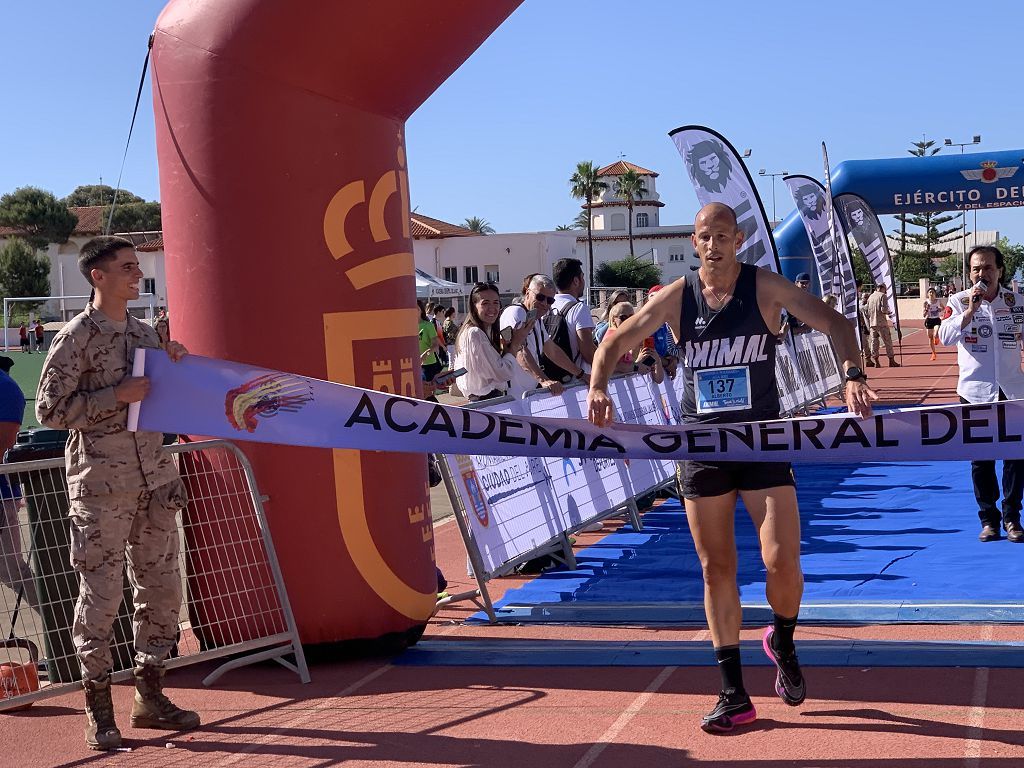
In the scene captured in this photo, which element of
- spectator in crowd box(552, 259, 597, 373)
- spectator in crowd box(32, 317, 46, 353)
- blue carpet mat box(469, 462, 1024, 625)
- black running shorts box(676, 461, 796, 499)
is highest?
spectator in crowd box(32, 317, 46, 353)

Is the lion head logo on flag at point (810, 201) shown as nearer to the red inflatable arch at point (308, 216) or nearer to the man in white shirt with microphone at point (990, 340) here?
the man in white shirt with microphone at point (990, 340)

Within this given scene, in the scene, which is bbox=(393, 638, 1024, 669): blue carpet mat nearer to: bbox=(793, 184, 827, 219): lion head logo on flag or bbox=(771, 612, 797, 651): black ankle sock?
bbox=(771, 612, 797, 651): black ankle sock

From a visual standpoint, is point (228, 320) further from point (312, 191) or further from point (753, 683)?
point (753, 683)

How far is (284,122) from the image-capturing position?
5.88 m

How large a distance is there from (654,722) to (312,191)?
2.98 m

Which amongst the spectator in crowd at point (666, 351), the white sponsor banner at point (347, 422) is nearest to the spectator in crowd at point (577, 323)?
the spectator in crowd at point (666, 351)

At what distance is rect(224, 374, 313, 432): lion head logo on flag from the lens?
17.3 ft

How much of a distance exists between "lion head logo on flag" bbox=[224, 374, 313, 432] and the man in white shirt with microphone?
4966 millimetres

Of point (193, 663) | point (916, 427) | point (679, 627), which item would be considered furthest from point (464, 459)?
point (916, 427)

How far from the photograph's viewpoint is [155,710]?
5254mm

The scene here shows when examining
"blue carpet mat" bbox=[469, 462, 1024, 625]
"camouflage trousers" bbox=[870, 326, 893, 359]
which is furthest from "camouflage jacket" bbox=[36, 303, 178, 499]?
"camouflage trousers" bbox=[870, 326, 893, 359]

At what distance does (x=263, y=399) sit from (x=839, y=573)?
14.2 ft

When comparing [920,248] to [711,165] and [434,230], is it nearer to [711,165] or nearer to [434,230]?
[434,230]

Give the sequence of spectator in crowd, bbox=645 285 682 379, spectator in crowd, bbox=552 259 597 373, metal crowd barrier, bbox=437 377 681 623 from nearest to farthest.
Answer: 1. metal crowd barrier, bbox=437 377 681 623
2. spectator in crowd, bbox=552 259 597 373
3. spectator in crowd, bbox=645 285 682 379
